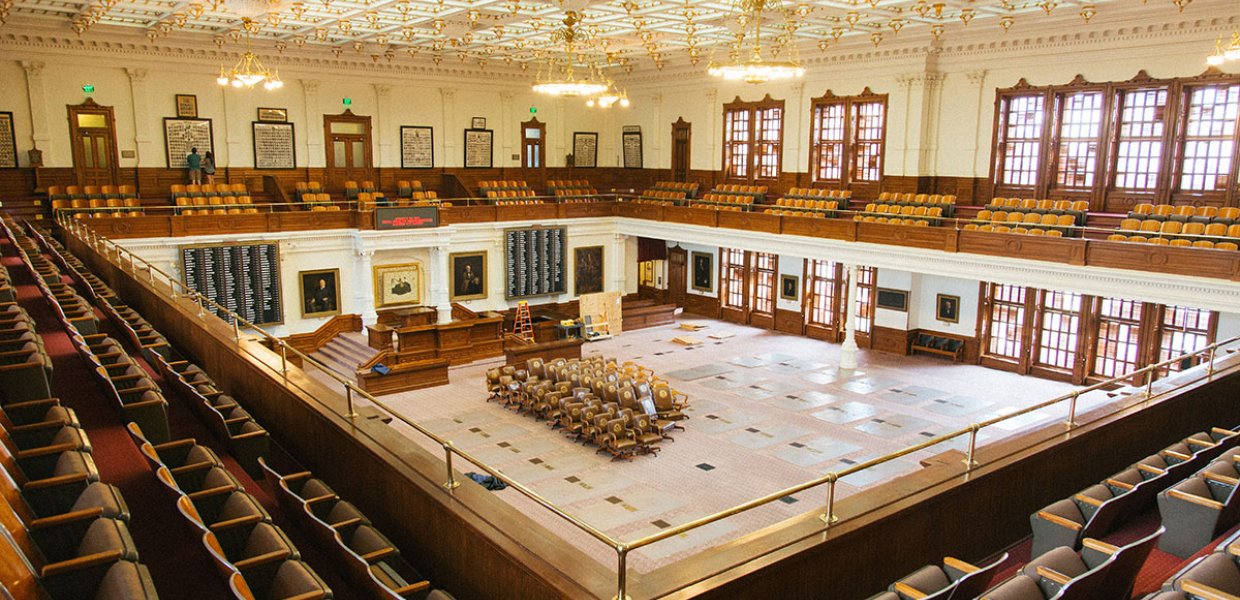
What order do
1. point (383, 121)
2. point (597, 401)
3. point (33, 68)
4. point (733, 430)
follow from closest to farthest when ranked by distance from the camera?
point (597, 401) < point (733, 430) < point (33, 68) < point (383, 121)

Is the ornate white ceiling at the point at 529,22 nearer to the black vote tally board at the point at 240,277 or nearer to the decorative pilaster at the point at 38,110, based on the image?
the decorative pilaster at the point at 38,110

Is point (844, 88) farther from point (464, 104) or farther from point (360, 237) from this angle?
point (360, 237)

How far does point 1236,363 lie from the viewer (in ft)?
28.7

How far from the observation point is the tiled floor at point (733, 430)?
1063 centimetres

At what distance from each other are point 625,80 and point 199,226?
1318 centimetres

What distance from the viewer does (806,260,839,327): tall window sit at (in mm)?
20594

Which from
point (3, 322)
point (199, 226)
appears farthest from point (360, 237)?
point (3, 322)

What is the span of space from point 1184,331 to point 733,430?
854 cm

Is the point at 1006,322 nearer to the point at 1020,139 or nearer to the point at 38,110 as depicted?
the point at 1020,139

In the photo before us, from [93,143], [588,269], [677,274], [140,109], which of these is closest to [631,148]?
[677,274]

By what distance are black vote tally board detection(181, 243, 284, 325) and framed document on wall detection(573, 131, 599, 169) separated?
10206 mm

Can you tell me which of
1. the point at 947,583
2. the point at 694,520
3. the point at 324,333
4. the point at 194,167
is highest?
the point at 194,167

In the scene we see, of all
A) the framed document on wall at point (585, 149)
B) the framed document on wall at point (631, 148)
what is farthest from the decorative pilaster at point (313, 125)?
the framed document on wall at point (631, 148)

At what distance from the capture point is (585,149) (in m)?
25.9
